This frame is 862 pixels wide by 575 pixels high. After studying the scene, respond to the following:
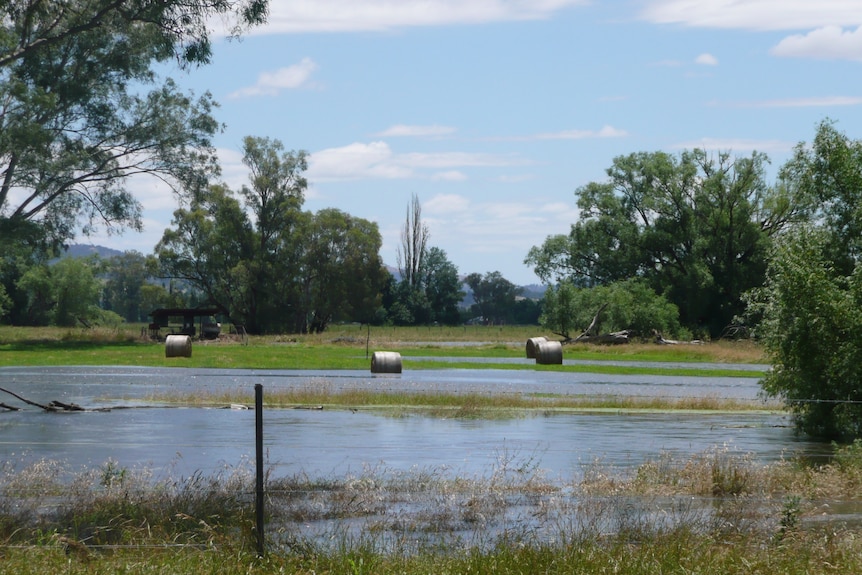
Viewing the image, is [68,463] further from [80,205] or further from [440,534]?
[80,205]

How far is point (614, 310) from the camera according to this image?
82.2m

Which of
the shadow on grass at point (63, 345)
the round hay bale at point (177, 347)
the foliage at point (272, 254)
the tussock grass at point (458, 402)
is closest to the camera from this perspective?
the tussock grass at point (458, 402)

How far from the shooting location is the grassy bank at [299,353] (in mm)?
54812

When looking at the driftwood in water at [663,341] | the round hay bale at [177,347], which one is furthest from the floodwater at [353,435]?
the driftwood in water at [663,341]

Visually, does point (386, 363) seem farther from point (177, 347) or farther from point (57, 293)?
point (57, 293)

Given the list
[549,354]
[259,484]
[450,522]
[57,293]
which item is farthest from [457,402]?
[57,293]

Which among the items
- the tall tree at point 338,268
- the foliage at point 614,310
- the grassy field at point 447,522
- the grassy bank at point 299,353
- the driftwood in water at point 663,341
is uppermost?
the tall tree at point 338,268

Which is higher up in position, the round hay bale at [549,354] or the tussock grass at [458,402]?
the round hay bale at [549,354]

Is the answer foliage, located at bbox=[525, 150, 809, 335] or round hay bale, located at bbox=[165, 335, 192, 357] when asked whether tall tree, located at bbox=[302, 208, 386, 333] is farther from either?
round hay bale, located at bbox=[165, 335, 192, 357]

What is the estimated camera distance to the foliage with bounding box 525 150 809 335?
89.9m

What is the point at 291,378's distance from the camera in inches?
1735

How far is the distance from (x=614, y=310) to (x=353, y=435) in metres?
59.6

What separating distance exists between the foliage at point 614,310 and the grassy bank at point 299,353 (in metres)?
6.87

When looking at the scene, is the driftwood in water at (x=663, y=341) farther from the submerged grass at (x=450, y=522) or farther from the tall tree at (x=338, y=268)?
A: the submerged grass at (x=450, y=522)
